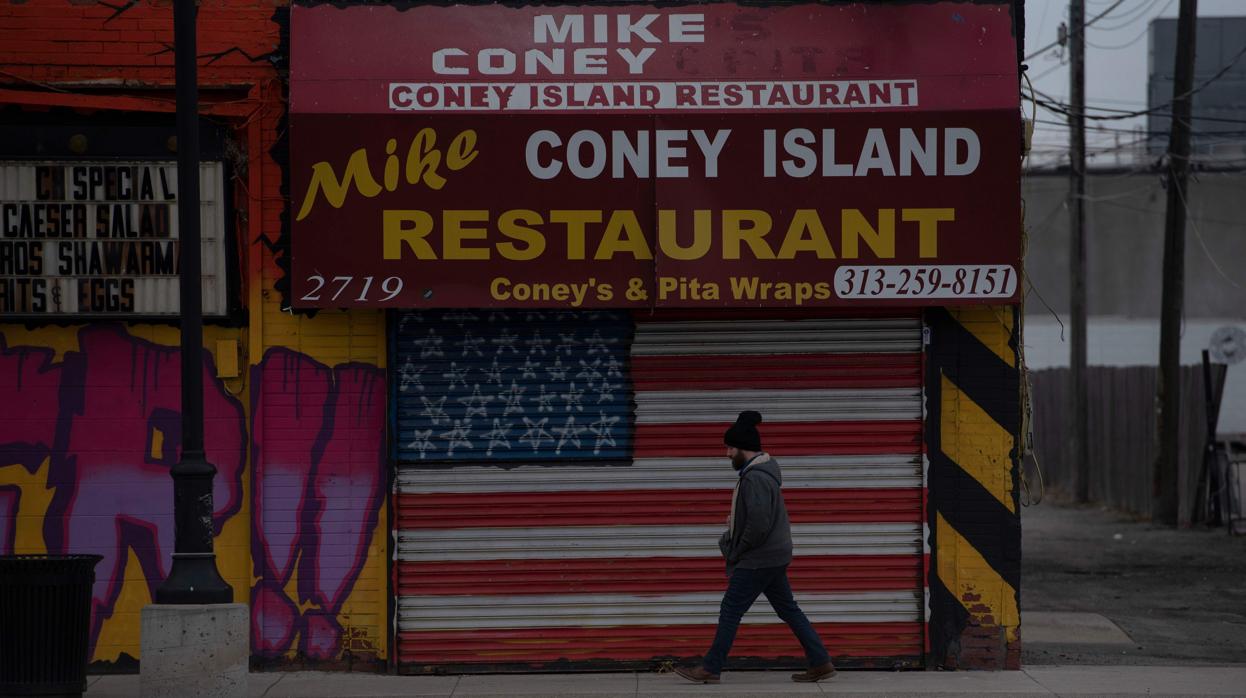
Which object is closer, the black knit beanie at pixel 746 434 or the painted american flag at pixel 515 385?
the black knit beanie at pixel 746 434

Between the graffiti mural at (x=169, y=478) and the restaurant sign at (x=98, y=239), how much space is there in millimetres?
261

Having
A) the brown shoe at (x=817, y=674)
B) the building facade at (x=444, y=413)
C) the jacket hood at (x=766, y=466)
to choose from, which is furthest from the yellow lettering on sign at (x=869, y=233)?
the brown shoe at (x=817, y=674)

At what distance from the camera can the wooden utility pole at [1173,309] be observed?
70.6 feet

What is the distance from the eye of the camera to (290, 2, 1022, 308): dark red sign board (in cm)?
1009

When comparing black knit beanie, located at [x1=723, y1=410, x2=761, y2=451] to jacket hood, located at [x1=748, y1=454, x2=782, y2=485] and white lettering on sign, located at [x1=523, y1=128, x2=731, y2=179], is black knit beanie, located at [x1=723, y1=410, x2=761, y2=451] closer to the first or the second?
jacket hood, located at [x1=748, y1=454, x2=782, y2=485]

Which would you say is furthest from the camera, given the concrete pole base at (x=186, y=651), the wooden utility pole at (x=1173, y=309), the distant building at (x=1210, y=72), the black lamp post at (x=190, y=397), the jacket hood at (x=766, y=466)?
the distant building at (x=1210, y=72)

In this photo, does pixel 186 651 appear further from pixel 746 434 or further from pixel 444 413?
pixel 746 434

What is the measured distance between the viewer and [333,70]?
10164 mm

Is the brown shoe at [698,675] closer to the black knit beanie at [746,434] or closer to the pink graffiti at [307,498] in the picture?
the black knit beanie at [746,434]

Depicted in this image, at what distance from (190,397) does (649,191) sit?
334 centimetres

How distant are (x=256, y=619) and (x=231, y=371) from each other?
1.74m

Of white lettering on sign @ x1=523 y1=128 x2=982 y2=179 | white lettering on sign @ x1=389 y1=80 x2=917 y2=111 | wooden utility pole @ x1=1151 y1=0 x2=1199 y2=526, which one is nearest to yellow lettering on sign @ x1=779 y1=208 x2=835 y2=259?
white lettering on sign @ x1=523 y1=128 x2=982 y2=179

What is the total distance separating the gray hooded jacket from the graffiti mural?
2582mm

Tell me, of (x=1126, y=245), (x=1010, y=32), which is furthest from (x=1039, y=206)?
(x=1010, y=32)
